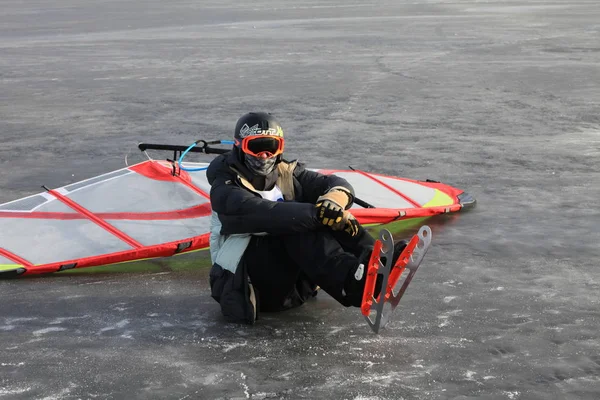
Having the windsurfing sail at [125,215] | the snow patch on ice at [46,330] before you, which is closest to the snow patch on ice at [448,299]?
the windsurfing sail at [125,215]

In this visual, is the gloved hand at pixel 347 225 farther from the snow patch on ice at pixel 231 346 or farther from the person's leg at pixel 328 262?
the snow patch on ice at pixel 231 346

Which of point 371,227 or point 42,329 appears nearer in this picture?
point 42,329

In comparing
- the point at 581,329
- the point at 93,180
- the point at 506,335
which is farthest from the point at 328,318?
the point at 93,180

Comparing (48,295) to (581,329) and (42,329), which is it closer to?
(42,329)

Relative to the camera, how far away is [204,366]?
4.62m

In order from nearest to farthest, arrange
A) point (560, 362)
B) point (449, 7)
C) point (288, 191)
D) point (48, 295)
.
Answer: point (560, 362) < point (288, 191) < point (48, 295) < point (449, 7)

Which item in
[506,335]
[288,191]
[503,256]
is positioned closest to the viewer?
[506,335]

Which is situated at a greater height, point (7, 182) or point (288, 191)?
point (288, 191)

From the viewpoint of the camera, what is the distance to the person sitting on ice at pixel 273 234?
4.88 metres

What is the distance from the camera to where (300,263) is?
4.95 m

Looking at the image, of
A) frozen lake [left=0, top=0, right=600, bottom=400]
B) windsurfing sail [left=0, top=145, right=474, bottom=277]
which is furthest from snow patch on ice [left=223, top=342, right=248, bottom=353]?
windsurfing sail [left=0, top=145, right=474, bottom=277]

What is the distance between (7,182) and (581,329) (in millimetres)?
5562

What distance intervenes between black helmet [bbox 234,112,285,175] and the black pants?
1.29ft

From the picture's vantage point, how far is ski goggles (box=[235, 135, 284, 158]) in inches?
201
